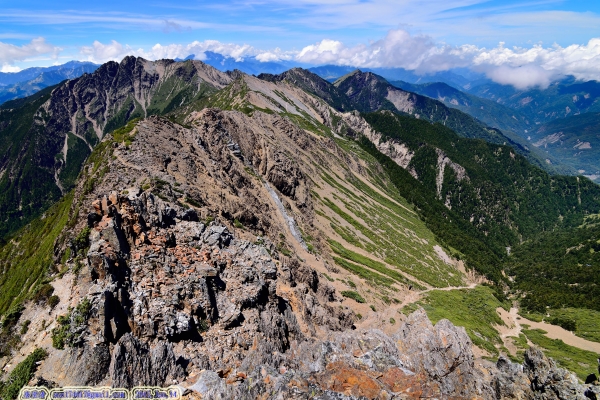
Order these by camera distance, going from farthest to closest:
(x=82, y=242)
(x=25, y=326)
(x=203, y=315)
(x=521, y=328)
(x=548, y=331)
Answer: (x=548, y=331)
(x=521, y=328)
(x=82, y=242)
(x=203, y=315)
(x=25, y=326)

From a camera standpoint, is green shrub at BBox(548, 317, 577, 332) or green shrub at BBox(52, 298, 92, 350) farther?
green shrub at BBox(548, 317, 577, 332)

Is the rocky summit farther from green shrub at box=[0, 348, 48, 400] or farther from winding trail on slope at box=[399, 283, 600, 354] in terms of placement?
winding trail on slope at box=[399, 283, 600, 354]

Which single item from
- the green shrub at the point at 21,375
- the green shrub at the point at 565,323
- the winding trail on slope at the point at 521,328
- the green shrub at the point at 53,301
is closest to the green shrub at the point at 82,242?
the green shrub at the point at 53,301

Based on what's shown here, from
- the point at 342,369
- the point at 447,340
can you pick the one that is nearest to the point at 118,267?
the point at 342,369

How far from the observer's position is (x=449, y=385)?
2286cm

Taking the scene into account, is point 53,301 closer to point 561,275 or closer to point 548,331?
point 548,331

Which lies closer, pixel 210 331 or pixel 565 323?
pixel 210 331

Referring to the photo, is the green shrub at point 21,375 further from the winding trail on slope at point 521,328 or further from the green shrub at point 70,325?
the winding trail on slope at point 521,328

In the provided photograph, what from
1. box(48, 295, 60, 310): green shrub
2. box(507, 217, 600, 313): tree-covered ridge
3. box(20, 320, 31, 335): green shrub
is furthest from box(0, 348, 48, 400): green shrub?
box(507, 217, 600, 313): tree-covered ridge

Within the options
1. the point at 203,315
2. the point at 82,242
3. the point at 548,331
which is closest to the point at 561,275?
the point at 548,331

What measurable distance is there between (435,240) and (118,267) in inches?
5409

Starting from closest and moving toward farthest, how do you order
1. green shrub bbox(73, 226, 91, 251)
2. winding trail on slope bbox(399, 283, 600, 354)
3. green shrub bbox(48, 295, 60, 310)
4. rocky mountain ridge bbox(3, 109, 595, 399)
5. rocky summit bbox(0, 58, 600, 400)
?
rocky mountain ridge bbox(3, 109, 595, 399) → rocky summit bbox(0, 58, 600, 400) → green shrub bbox(48, 295, 60, 310) → green shrub bbox(73, 226, 91, 251) → winding trail on slope bbox(399, 283, 600, 354)

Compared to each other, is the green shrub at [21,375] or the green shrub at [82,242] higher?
the green shrub at [82,242]

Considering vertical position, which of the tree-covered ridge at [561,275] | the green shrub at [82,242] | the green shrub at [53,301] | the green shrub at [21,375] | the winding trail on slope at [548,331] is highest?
the green shrub at [82,242]
